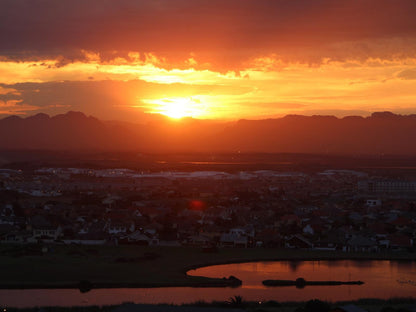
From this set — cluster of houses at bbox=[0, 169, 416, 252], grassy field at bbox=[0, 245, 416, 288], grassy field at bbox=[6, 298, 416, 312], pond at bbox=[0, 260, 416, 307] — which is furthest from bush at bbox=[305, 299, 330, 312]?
cluster of houses at bbox=[0, 169, 416, 252]

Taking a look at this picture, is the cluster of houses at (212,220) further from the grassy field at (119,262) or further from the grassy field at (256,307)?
the grassy field at (256,307)

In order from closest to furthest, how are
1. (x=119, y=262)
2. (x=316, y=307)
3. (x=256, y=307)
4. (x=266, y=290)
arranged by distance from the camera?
(x=316, y=307), (x=256, y=307), (x=266, y=290), (x=119, y=262)

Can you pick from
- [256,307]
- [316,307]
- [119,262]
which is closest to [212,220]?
[119,262]

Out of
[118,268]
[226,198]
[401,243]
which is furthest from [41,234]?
[226,198]

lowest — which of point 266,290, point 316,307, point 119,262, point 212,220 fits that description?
point 266,290

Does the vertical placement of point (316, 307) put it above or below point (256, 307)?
above

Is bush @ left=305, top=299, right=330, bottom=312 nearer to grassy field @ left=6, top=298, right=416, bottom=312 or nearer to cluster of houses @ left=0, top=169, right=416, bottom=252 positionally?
grassy field @ left=6, top=298, right=416, bottom=312

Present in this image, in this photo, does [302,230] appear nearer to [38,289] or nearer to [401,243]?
[401,243]

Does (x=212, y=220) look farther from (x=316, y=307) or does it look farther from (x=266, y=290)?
(x=316, y=307)
